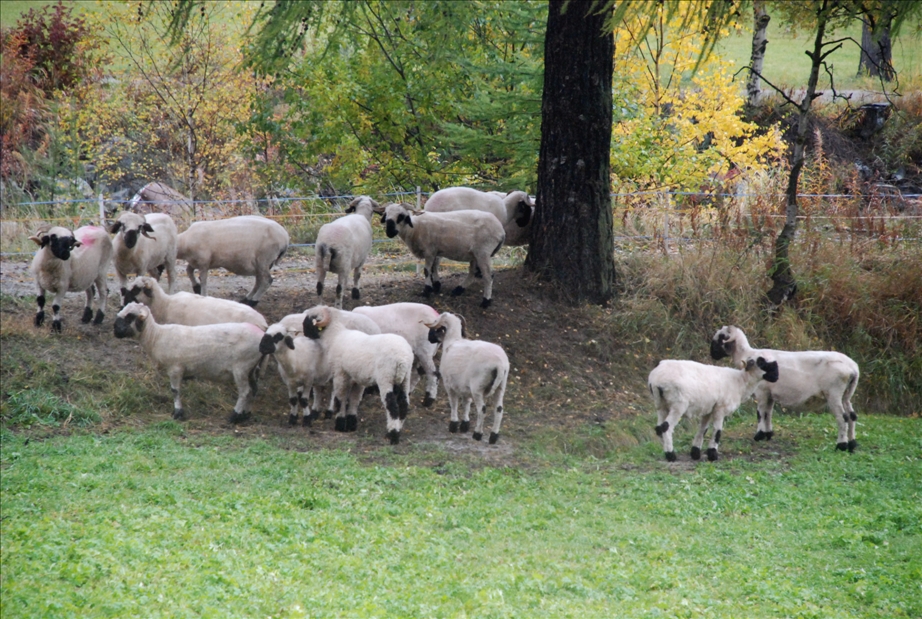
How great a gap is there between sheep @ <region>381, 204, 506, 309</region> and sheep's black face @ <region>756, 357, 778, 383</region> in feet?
14.0

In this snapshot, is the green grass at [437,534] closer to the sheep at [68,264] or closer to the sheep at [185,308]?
the sheep at [185,308]

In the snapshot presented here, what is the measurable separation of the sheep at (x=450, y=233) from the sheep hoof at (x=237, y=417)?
350 centimetres

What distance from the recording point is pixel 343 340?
1039 centimetres

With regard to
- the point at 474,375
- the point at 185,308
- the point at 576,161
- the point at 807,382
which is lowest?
the point at 807,382

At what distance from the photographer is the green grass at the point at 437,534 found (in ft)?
20.5

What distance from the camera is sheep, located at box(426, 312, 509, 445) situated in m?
10.0

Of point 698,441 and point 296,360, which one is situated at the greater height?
point 296,360

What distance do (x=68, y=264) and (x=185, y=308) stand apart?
1.88 metres

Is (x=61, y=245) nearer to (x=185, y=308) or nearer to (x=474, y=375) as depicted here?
(x=185, y=308)

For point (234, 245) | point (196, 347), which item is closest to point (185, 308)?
point (196, 347)

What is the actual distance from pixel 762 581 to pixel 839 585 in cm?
58

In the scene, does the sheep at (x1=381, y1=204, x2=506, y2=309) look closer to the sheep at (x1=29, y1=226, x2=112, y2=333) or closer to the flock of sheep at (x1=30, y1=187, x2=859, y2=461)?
the flock of sheep at (x1=30, y1=187, x2=859, y2=461)

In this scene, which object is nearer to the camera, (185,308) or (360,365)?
(360,365)

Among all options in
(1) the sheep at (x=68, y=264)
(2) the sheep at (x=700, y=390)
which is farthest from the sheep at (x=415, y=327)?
(1) the sheep at (x=68, y=264)
